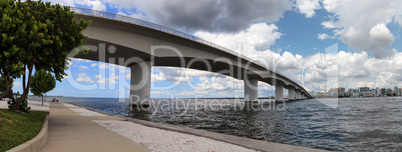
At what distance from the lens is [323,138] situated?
1197 cm

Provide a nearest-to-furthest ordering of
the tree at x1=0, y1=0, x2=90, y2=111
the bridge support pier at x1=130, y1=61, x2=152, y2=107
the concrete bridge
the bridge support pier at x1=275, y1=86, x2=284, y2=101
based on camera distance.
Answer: the tree at x1=0, y1=0, x2=90, y2=111 < the concrete bridge < the bridge support pier at x1=130, y1=61, x2=152, y2=107 < the bridge support pier at x1=275, y1=86, x2=284, y2=101

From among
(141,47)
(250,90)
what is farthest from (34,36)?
(250,90)

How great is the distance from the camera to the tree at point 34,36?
10.5 meters

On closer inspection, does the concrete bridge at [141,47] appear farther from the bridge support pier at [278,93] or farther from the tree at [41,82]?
the bridge support pier at [278,93]

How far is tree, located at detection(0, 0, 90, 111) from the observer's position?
34.5ft

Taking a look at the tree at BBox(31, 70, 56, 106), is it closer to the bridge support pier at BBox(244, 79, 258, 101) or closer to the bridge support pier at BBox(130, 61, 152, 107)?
the bridge support pier at BBox(130, 61, 152, 107)

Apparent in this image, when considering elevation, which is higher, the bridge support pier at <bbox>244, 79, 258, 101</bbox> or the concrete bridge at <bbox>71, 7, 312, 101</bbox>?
the concrete bridge at <bbox>71, 7, 312, 101</bbox>

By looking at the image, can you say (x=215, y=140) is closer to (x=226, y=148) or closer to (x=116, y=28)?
(x=226, y=148)

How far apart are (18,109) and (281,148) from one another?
53.1ft

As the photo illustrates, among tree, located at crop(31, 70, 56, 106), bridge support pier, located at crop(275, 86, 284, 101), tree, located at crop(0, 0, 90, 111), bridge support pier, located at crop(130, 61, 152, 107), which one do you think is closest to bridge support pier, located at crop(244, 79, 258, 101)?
bridge support pier, located at crop(275, 86, 284, 101)

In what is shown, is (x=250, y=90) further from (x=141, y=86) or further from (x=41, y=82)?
(x=41, y=82)

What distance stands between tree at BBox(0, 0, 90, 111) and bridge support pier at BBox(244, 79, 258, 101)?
2390 inches

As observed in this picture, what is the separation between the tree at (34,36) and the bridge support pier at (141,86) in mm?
21890

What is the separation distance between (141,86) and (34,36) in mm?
26277
